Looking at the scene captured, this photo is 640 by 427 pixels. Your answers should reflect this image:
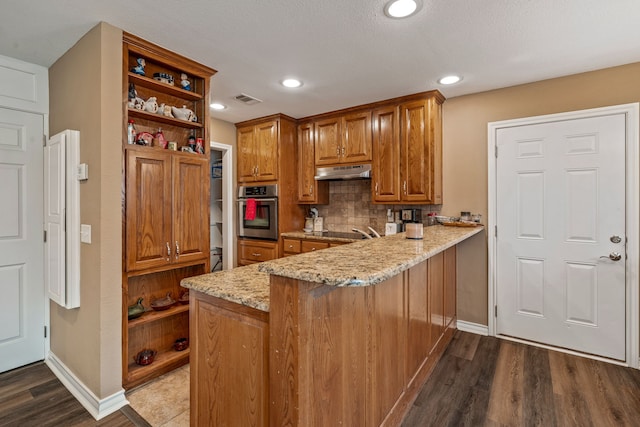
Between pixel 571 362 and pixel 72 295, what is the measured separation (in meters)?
3.74

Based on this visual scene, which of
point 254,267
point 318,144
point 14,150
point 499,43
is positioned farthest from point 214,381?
point 318,144

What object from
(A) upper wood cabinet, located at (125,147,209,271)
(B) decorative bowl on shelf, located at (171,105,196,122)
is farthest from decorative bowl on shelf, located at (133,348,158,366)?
(B) decorative bowl on shelf, located at (171,105,196,122)

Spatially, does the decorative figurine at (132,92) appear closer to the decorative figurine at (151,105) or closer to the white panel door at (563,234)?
the decorative figurine at (151,105)

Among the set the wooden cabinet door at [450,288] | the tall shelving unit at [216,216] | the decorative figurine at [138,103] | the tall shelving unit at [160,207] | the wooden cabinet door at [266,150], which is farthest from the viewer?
the tall shelving unit at [216,216]

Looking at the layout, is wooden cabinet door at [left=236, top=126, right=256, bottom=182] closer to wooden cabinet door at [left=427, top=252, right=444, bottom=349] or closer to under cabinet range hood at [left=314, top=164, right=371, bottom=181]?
under cabinet range hood at [left=314, top=164, right=371, bottom=181]

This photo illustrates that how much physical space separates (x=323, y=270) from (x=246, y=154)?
3254 millimetres

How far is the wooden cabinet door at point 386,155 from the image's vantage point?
317cm

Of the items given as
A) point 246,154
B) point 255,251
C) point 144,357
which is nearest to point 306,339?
point 144,357

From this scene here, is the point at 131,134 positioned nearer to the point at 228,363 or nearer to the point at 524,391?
the point at 228,363

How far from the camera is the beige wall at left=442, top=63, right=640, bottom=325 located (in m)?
2.64

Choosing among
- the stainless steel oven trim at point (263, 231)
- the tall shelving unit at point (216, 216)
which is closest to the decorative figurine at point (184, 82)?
the stainless steel oven trim at point (263, 231)

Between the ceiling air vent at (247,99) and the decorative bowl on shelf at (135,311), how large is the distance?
2.09 meters

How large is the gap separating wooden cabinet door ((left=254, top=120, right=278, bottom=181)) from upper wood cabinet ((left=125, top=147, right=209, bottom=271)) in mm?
1325

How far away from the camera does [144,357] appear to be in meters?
2.20
